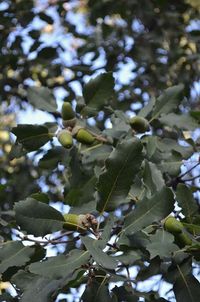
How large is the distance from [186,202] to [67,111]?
413 mm

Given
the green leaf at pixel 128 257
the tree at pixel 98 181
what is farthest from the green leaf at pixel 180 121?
the green leaf at pixel 128 257

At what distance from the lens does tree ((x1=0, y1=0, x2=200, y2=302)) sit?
1.07 m

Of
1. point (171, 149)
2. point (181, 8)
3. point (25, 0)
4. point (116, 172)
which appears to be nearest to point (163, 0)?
point (181, 8)

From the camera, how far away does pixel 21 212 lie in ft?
3.51

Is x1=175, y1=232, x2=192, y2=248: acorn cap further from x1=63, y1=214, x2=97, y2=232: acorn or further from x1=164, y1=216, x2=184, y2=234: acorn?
x1=63, y1=214, x2=97, y2=232: acorn

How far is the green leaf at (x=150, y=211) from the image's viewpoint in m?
1.06

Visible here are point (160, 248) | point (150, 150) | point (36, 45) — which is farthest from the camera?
point (36, 45)

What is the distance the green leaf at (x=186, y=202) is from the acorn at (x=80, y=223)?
210mm

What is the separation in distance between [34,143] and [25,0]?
1240mm

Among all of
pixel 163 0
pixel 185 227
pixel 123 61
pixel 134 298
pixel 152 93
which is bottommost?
pixel 152 93

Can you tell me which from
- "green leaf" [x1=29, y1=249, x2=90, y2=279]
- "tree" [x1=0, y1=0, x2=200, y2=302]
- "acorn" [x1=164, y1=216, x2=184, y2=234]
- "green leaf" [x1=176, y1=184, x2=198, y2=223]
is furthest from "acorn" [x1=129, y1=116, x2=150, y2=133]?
"green leaf" [x1=29, y1=249, x2=90, y2=279]

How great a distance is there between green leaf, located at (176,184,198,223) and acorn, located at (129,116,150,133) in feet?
1.00

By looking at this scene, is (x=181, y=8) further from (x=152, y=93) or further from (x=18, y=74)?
(x=18, y=74)

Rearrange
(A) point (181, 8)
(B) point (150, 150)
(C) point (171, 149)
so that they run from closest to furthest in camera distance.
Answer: (B) point (150, 150) < (C) point (171, 149) < (A) point (181, 8)
